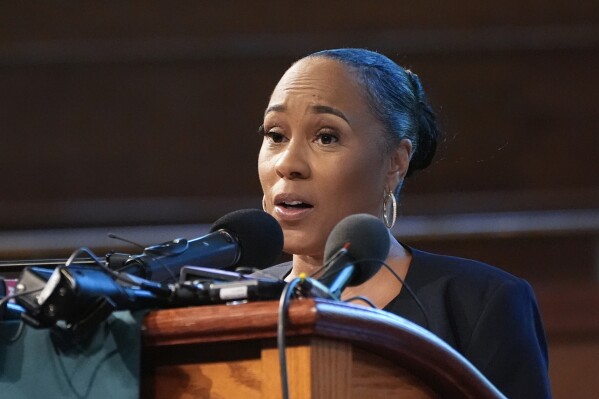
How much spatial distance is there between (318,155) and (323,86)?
138mm

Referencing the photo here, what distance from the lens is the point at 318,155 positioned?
1.90m

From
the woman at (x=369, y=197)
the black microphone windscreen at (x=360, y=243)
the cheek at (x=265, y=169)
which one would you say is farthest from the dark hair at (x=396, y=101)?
the black microphone windscreen at (x=360, y=243)

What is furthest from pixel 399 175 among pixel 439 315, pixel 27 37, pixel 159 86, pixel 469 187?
pixel 27 37

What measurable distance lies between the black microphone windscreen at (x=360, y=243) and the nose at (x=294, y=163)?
0.71m

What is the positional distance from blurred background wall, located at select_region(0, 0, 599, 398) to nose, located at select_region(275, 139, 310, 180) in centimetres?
147

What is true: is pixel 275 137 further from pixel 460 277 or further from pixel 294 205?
pixel 460 277

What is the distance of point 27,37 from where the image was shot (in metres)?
3.48

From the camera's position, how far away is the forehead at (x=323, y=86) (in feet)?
6.35

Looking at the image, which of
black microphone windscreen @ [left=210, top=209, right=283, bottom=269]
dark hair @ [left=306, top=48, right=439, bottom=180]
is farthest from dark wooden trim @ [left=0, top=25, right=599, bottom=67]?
black microphone windscreen @ [left=210, top=209, right=283, bottom=269]

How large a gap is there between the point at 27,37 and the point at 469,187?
1.56 m

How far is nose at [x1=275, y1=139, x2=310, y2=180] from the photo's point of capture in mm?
1876

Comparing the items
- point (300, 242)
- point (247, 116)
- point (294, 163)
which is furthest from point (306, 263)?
point (247, 116)

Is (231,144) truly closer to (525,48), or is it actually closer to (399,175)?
(525,48)

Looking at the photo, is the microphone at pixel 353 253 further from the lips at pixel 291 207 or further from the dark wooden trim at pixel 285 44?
the dark wooden trim at pixel 285 44
